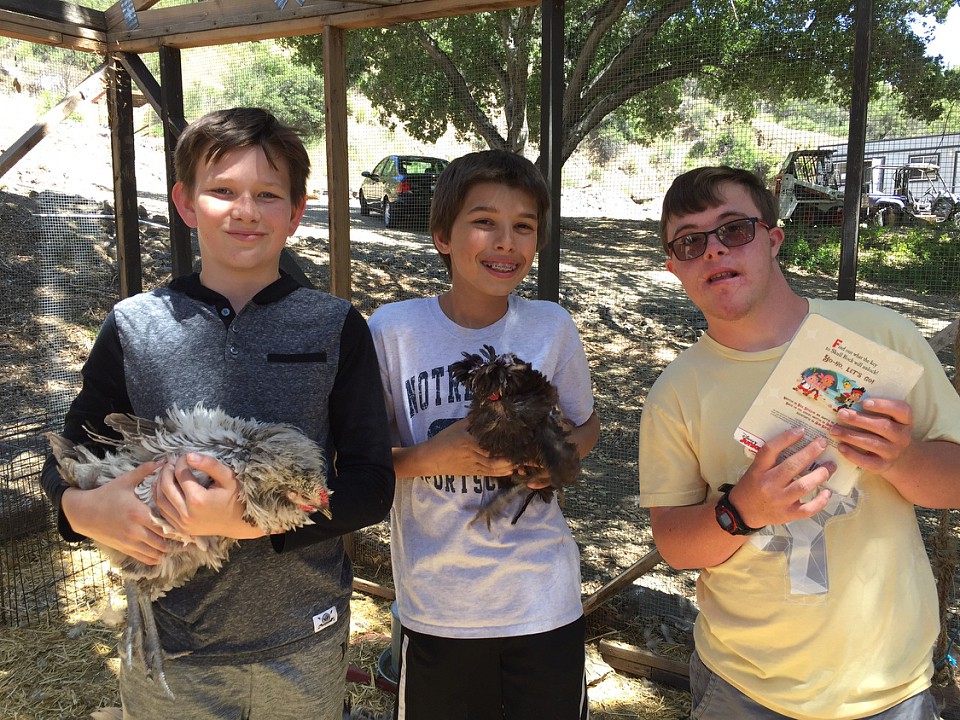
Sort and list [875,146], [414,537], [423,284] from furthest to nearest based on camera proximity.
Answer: [423,284] < [875,146] < [414,537]

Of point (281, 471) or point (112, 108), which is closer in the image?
point (281, 471)

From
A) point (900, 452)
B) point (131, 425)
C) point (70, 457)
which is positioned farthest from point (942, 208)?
point (70, 457)

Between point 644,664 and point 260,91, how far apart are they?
4.46 meters

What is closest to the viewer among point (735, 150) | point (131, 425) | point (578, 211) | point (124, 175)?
point (131, 425)

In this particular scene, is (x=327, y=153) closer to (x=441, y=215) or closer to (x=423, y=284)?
(x=441, y=215)

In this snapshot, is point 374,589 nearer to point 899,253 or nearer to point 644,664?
point 644,664

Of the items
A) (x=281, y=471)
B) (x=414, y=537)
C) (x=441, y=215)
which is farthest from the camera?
(x=441, y=215)

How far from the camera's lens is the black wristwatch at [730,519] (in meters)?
1.68

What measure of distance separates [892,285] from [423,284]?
197 inches

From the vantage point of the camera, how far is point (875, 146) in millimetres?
3010

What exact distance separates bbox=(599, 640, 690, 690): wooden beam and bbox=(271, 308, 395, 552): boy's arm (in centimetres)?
252

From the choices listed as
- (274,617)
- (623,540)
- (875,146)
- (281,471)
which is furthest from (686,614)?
(281,471)

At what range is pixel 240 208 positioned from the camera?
1.82m

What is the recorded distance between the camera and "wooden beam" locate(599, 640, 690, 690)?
11.9 ft
